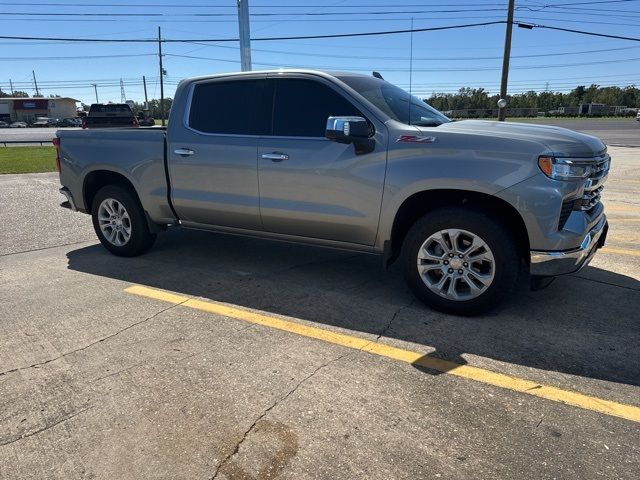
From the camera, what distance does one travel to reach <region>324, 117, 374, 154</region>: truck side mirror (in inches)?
152

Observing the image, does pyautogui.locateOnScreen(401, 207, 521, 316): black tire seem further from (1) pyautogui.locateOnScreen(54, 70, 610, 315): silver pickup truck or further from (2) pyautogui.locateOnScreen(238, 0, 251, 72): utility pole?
(2) pyautogui.locateOnScreen(238, 0, 251, 72): utility pole

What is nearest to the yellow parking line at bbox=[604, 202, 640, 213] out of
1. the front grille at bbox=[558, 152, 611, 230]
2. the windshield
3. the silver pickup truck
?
the silver pickup truck

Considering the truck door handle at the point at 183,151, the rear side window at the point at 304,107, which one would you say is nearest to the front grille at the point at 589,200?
the rear side window at the point at 304,107

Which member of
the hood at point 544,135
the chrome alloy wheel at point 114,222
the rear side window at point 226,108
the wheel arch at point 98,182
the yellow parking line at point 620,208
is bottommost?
the yellow parking line at point 620,208

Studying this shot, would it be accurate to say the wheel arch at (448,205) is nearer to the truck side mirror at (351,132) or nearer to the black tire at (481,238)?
the black tire at (481,238)

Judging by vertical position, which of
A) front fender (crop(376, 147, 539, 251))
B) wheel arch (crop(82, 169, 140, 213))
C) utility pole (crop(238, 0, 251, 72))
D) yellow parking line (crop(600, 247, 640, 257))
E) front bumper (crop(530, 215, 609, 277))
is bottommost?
yellow parking line (crop(600, 247, 640, 257))

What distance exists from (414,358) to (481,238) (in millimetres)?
1068

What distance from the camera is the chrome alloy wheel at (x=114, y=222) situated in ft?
18.7

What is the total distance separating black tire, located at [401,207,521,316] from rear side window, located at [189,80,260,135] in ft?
6.03

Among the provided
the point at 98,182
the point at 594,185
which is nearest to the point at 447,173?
the point at 594,185

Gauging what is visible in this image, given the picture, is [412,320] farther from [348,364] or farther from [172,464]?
[172,464]

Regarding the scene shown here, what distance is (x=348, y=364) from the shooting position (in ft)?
10.8

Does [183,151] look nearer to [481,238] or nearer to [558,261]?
[481,238]

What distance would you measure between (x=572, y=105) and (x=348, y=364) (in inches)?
4224
